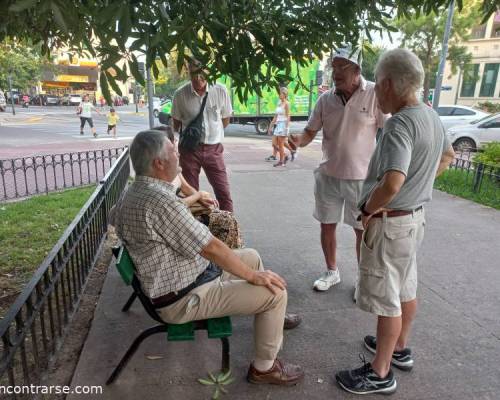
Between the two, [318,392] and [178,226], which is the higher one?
[178,226]

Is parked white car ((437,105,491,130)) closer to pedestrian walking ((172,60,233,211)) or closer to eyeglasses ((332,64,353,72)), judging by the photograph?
pedestrian walking ((172,60,233,211))

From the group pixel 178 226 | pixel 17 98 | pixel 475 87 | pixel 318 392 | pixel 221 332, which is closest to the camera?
pixel 178 226

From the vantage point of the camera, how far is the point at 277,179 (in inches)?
331

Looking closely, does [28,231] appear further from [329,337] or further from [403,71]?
[403,71]

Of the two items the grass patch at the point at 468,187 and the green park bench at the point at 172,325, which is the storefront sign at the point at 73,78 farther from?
the green park bench at the point at 172,325

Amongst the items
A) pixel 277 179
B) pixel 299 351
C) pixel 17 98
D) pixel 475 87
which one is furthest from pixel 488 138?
pixel 17 98

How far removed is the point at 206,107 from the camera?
14.2 ft

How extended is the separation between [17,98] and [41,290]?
184 ft

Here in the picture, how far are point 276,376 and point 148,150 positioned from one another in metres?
1.44

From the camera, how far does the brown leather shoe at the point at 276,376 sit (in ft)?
7.89

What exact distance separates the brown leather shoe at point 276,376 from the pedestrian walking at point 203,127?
2332 millimetres

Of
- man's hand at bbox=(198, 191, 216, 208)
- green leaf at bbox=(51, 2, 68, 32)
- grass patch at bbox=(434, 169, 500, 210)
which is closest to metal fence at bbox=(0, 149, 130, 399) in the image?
man's hand at bbox=(198, 191, 216, 208)

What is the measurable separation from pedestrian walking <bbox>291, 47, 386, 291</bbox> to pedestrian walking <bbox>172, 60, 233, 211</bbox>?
1216mm

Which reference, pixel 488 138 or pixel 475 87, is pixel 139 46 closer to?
pixel 488 138
